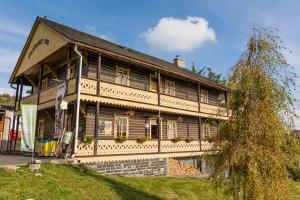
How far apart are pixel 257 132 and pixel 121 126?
34.9 ft

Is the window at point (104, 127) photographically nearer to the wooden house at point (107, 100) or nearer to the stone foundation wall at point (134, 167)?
the wooden house at point (107, 100)

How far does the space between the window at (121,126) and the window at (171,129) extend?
15.3ft

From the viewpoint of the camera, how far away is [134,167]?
16.2 m

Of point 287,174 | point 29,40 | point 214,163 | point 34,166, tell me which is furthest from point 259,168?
point 29,40

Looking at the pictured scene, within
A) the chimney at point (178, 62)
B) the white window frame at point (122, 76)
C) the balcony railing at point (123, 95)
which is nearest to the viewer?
the balcony railing at point (123, 95)

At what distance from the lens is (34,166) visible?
34.2 feet

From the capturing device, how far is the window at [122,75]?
60.2 ft

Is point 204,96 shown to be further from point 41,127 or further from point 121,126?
point 41,127

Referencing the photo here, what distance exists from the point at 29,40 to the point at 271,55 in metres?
18.7

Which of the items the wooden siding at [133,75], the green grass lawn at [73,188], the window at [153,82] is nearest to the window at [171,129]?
the wooden siding at [133,75]

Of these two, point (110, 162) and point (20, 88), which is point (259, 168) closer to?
point (110, 162)

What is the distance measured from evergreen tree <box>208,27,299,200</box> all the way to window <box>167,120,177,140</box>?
11.9m

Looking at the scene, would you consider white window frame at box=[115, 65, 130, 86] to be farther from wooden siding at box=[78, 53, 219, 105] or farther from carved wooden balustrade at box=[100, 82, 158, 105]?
carved wooden balustrade at box=[100, 82, 158, 105]

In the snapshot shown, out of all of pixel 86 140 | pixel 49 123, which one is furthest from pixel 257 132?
pixel 49 123
